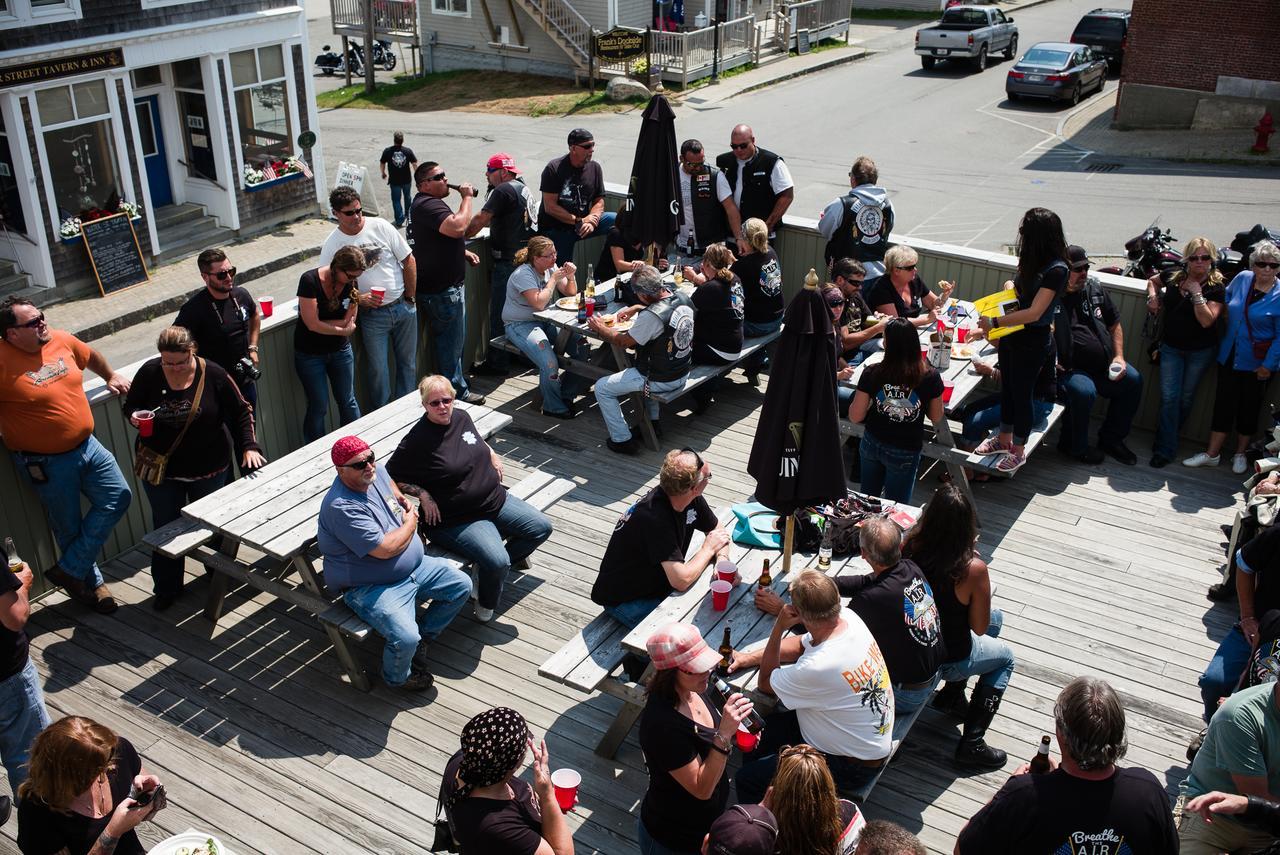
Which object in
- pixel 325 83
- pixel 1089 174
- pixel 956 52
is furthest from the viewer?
pixel 325 83

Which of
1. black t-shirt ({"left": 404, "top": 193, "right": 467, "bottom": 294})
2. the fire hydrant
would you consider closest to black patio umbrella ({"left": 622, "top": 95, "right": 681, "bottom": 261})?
black t-shirt ({"left": 404, "top": 193, "right": 467, "bottom": 294})

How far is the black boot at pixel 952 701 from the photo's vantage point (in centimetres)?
622

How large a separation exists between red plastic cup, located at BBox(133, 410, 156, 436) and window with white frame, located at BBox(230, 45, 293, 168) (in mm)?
14800

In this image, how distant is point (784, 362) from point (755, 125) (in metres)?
22.4

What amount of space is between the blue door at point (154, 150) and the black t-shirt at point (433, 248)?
11.6m

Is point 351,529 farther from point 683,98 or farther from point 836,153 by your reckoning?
point 683,98

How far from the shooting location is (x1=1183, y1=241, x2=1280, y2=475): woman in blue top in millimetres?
8539

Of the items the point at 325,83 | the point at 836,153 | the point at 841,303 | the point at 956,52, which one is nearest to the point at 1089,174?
the point at 836,153

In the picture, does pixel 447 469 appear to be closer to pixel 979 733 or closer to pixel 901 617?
pixel 901 617

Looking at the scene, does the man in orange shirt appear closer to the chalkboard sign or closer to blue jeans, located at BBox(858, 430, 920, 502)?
blue jeans, located at BBox(858, 430, 920, 502)

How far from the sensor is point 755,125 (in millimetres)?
27469

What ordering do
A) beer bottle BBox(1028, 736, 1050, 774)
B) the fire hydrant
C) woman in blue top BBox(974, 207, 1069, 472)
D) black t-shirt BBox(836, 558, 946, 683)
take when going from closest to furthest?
beer bottle BBox(1028, 736, 1050, 774) → black t-shirt BBox(836, 558, 946, 683) → woman in blue top BBox(974, 207, 1069, 472) → the fire hydrant

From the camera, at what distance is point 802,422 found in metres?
6.30

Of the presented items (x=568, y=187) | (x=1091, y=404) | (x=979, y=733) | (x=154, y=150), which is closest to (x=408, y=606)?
(x=979, y=733)
